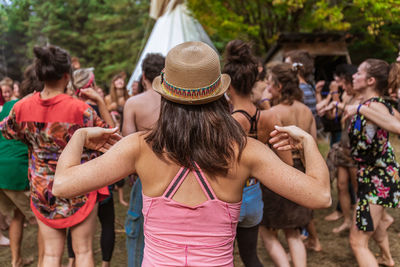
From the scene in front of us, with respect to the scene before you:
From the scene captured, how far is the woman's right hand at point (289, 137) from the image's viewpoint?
A: 1.56m

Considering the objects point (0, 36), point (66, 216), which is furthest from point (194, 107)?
point (0, 36)

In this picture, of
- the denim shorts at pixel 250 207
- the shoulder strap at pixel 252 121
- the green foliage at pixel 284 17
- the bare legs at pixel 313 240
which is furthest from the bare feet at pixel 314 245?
the green foliage at pixel 284 17

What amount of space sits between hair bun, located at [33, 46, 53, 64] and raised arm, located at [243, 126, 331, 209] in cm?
183

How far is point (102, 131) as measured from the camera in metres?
1.63

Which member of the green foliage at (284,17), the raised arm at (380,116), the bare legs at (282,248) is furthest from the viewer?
the green foliage at (284,17)

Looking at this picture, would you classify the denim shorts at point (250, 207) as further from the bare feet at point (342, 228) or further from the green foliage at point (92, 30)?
the green foliage at point (92, 30)

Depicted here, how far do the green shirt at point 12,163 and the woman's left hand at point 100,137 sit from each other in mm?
2213

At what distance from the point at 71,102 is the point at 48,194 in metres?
0.69

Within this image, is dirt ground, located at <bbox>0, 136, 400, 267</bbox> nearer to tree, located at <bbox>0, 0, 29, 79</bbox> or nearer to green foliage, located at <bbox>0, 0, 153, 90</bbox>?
green foliage, located at <bbox>0, 0, 153, 90</bbox>

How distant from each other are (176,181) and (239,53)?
149 cm

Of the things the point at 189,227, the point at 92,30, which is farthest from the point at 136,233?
the point at 92,30

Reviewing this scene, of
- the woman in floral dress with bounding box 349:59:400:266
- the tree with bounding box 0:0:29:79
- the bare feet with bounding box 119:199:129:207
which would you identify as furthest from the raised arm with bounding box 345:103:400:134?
the tree with bounding box 0:0:29:79

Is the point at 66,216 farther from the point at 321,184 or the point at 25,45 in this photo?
the point at 25,45

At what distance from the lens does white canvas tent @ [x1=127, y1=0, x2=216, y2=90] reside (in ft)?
33.4
